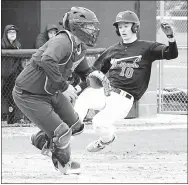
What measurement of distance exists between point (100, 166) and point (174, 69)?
5415mm

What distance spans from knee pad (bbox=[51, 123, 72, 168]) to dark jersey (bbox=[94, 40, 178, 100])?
156 cm

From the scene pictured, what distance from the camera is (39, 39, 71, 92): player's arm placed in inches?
234

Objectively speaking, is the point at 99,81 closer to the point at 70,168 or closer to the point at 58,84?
the point at 58,84

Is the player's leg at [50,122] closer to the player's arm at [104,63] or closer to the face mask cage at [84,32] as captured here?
the face mask cage at [84,32]

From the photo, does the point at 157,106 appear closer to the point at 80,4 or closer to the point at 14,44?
the point at 80,4

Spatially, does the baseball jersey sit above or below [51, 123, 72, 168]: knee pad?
above

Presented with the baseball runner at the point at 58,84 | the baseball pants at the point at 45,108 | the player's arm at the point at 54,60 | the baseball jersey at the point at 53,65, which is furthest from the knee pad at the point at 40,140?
the player's arm at the point at 54,60

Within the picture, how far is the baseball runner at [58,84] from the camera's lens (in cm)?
607

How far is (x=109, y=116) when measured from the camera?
25.5 feet

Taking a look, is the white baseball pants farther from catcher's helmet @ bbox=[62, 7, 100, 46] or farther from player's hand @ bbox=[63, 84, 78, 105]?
catcher's helmet @ bbox=[62, 7, 100, 46]

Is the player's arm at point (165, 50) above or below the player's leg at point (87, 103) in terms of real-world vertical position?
above

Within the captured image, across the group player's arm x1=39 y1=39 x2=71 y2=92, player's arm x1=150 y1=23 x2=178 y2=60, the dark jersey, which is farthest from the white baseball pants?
player's arm x1=39 y1=39 x2=71 y2=92

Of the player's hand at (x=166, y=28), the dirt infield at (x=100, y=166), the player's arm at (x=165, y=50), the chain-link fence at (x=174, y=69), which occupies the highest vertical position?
the player's hand at (x=166, y=28)

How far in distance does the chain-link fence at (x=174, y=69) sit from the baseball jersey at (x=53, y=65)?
785cm
